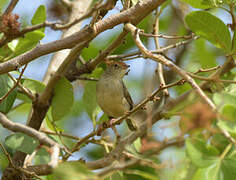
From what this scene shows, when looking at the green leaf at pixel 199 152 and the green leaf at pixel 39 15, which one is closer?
the green leaf at pixel 199 152

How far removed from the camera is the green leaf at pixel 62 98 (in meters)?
3.44

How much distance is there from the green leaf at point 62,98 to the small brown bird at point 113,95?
90 centimetres

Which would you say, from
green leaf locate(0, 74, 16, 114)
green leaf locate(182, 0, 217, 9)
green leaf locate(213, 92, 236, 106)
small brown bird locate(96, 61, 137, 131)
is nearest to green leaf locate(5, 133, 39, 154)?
green leaf locate(0, 74, 16, 114)

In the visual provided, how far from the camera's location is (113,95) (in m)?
4.72

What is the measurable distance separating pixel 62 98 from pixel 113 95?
1.34 metres

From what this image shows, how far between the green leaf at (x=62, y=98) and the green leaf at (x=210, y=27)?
5.02 feet

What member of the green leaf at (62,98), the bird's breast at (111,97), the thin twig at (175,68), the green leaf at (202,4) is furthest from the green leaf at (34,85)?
the green leaf at (202,4)

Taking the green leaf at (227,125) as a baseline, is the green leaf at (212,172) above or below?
below

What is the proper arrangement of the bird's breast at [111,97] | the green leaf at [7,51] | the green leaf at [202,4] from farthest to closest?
the bird's breast at [111,97] → the green leaf at [7,51] → the green leaf at [202,4]

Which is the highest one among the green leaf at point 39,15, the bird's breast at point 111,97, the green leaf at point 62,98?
the green leaf at point 39,15

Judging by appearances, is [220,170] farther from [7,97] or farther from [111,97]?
[111,97]

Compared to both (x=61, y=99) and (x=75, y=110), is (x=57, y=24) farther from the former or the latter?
(x=75, y=110)

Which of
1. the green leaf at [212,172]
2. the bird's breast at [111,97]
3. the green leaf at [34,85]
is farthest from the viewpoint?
the bird's breast at [111,97]

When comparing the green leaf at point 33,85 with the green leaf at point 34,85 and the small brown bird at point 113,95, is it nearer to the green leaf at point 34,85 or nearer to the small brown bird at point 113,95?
Result: the green leaf at point 34,85
